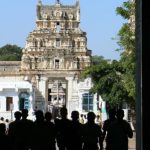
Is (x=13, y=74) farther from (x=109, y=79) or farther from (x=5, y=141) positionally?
(x=5, y=141)

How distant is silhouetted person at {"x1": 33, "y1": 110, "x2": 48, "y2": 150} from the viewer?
9.84m

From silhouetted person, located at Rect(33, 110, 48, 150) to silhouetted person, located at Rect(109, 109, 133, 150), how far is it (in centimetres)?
109

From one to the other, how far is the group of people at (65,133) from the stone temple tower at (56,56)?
203 feet

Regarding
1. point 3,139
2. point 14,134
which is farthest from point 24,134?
point 3,139

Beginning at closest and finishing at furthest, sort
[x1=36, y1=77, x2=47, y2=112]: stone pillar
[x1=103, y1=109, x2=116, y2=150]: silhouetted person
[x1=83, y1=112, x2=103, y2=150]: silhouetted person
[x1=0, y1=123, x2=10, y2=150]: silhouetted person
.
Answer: [x1=0, y1=123, x2=10, y2=150]: silhouetted person
[x1=103, y1=109, x2=116, y2=150]: silhouetted person
[x1=83, y1=112, x2=103, y2=150]: silhouetted person
[x1=36, y1=77, x2=47, y2=112]: stone pillar

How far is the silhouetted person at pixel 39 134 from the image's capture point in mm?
9836

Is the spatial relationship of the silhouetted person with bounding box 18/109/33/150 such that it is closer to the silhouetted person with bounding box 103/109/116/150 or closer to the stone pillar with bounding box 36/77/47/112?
the silhouetted person with bounding box 103/109/116/150

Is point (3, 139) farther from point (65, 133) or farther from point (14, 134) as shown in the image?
point (65, 133)

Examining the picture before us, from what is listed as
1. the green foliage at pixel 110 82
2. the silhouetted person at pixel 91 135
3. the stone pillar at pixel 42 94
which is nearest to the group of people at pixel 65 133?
the silhouetted person at pixel 91 135

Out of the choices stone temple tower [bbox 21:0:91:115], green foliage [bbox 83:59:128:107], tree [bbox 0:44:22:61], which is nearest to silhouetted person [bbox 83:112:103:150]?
green foliage [bbox 83:59:128:107]

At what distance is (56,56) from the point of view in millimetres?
76312

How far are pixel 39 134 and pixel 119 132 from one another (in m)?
1.30

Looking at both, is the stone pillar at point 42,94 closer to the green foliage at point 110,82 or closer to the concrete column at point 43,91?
the concrete column at point 43,91

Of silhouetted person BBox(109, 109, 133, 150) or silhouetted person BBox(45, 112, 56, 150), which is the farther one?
silhouetted person BBox(45, 112, 56, 150)
